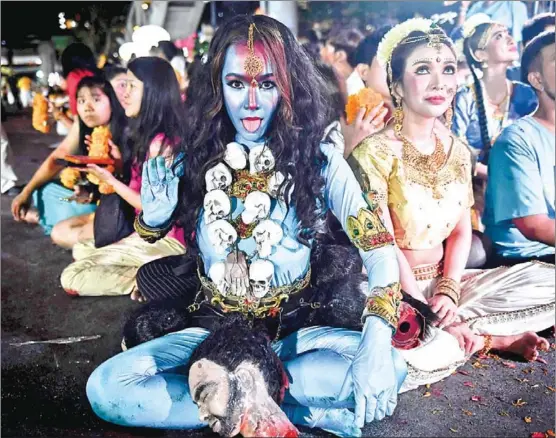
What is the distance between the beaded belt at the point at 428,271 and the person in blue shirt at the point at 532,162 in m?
0.38

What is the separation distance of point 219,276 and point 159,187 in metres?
0.38

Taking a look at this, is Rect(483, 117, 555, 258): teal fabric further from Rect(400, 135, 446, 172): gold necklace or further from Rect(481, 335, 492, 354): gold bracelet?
Rect(481, 335, 492, 354): gold bracelet

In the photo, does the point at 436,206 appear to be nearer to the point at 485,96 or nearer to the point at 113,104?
the point at 485,96

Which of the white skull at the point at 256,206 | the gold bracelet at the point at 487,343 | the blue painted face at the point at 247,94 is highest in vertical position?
the blue painted face at the point at 247,94

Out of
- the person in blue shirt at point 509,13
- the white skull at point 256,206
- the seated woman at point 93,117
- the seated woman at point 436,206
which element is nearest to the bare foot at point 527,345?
the seated woman at point 436,206

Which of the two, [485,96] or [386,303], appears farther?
[485,96]

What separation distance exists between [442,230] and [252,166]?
898mm

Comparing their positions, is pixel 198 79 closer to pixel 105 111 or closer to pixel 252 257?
pixel 252 257

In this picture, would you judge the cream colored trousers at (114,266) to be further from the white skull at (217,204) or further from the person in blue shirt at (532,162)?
the person in blue shirt at (532,162)

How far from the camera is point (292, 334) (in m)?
2.15

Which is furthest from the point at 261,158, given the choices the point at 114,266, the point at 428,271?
the point at 114,266

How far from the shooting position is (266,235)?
2.05 m

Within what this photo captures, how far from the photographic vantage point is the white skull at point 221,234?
6.74ft

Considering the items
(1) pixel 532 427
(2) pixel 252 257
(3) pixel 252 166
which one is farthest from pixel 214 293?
(1) pixel 532 427
